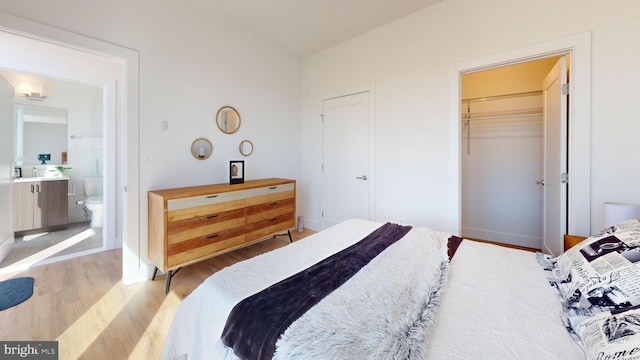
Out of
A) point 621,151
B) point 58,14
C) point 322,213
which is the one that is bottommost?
point 322,213

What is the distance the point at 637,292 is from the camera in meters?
0.87

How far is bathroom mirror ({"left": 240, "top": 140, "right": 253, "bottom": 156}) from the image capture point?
10.6 feet

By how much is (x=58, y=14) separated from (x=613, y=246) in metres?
3.72

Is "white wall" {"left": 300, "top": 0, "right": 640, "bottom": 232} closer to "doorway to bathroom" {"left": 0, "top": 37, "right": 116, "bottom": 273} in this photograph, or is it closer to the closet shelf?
the closet shelf

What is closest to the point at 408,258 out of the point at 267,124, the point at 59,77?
the point at 267,124

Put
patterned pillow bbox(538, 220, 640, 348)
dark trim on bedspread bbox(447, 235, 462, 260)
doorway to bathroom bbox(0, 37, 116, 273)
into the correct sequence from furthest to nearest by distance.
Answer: doorway to bathroom bbox(0, 37, 116, 273)
dark trim on bedspread bbox(447, 235, 462, 260)
patterned pillow bbox(538, 220, 640, 348)

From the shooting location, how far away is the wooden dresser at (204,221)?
2156mm

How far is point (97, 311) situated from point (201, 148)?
166 centimetres

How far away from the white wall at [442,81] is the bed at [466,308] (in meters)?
1.25

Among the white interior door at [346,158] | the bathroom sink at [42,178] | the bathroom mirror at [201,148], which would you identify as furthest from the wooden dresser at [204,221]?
the bathroom sink at [42,178]

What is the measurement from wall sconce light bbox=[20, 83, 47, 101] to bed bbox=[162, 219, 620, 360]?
477 cm

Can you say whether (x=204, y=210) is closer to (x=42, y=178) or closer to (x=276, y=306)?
(x=276, y=306)

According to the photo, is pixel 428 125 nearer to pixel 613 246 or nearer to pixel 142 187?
pixel 613 246

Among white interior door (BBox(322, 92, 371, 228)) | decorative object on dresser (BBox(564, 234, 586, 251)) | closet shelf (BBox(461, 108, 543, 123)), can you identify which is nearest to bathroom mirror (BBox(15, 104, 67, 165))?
white interior door (BBox(322, 92, 371, 228))
